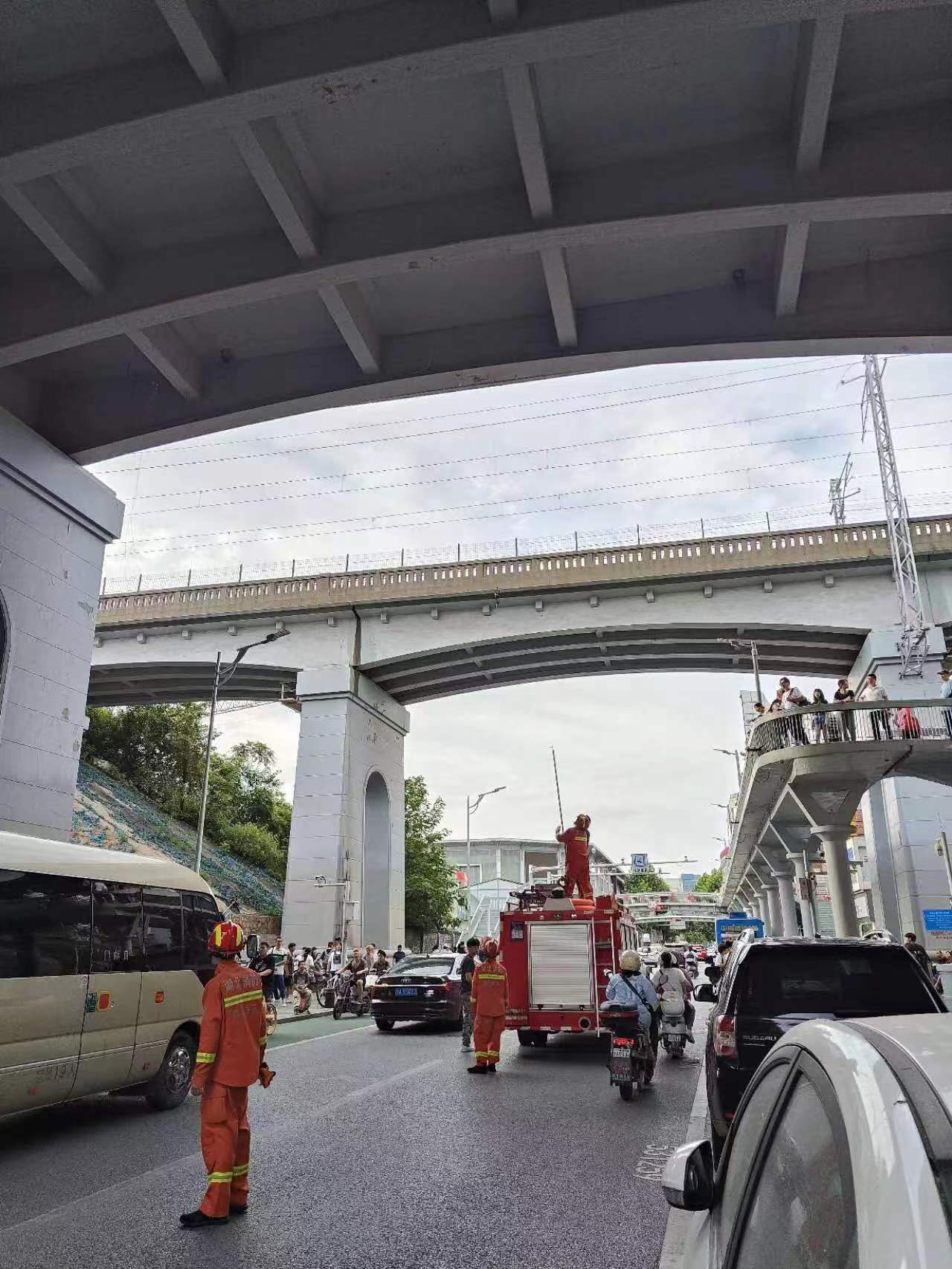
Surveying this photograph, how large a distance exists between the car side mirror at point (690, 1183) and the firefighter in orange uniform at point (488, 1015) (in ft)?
32.1

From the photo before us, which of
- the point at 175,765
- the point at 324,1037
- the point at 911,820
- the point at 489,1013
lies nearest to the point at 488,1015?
the point at 489,1013

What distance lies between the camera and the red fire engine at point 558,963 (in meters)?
14.1

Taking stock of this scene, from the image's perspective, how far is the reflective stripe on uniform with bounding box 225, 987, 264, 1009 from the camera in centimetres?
581

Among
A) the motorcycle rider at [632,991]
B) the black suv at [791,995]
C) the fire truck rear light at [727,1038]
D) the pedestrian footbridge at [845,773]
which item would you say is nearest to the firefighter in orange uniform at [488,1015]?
the motorcycle rider at [632,991]

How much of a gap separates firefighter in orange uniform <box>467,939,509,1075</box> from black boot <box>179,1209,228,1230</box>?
6736mm

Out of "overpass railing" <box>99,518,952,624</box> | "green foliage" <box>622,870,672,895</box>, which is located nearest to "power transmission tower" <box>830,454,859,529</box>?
"overpass railing" <box>99,518,952,624</box>

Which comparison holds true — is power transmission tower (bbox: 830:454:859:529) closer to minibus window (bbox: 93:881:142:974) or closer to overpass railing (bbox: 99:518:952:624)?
overpass railing (bbox: 99:518:952:624)

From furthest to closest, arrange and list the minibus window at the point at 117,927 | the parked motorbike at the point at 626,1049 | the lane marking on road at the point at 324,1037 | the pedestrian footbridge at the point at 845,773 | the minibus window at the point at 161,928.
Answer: the pedestrian footbridge at the point at 845,773 < the lane marking on road at the point at 324,1037 < the parked motorbike at the point at 626,1049 < the minibus window at the point at 161,928 < the minibus window at the point at 117,927

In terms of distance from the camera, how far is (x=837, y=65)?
823 cm

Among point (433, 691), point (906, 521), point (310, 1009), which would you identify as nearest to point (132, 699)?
point (433, 691)

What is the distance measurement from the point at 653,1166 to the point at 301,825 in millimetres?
26030

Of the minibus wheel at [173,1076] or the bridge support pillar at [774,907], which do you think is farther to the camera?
the bridge support pillar at [774,907]

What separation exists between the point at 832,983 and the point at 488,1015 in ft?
20.2

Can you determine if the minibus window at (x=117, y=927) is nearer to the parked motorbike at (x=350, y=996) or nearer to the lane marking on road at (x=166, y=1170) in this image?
the lane marking on road at (x=166, y=1170)
